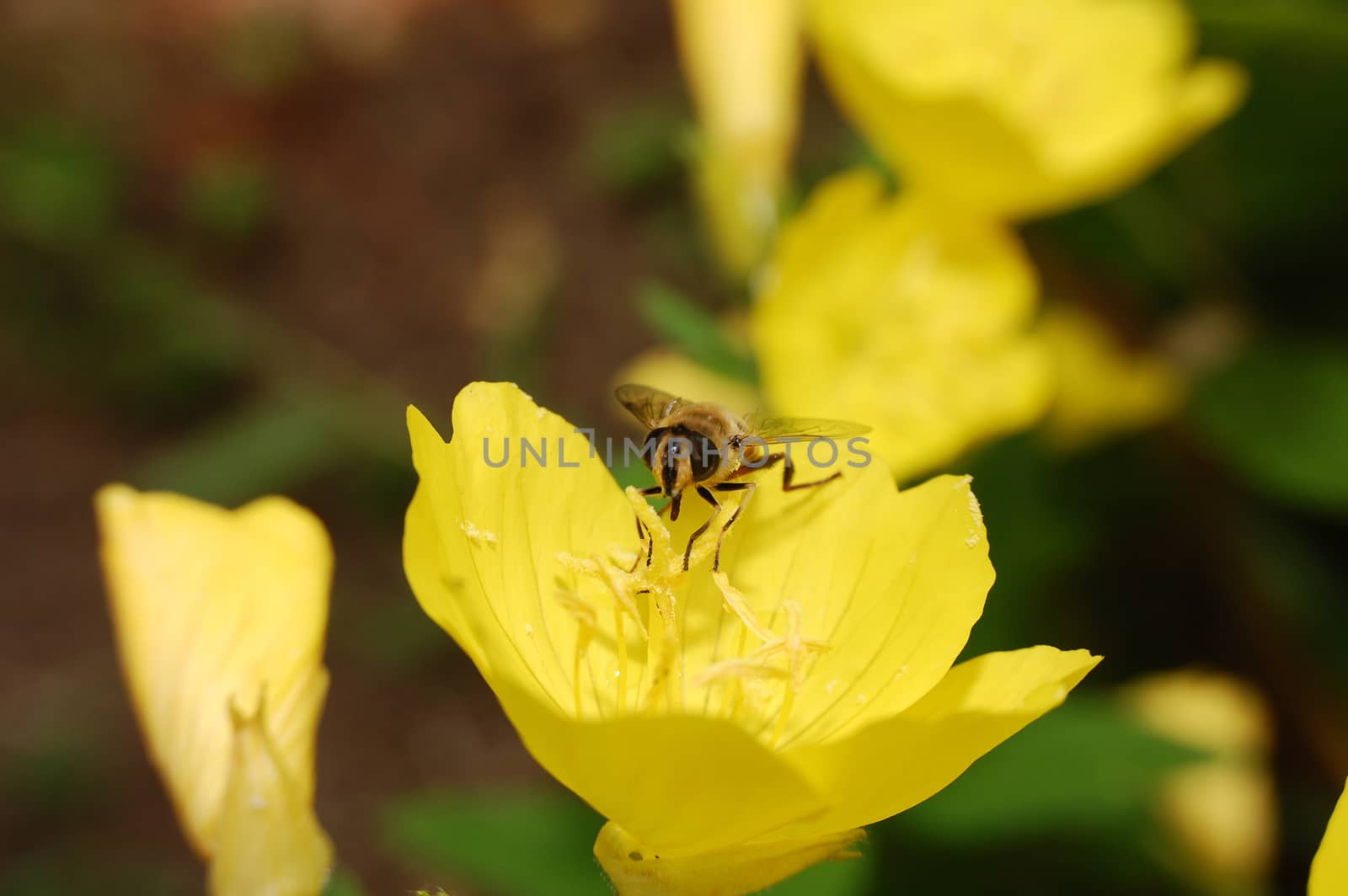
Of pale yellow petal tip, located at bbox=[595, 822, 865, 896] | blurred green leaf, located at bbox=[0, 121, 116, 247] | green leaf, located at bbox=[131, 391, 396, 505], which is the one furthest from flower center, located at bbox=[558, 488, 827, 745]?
blurred green leaf, located at bbox=[0, 121, 116, 247]

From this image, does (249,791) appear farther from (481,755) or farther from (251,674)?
(481,755)

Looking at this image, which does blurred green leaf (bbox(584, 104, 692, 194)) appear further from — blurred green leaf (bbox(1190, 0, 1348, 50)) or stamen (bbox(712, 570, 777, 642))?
stamen (bbox(712, 570, 777, 642))

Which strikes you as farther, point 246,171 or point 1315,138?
point 246,171

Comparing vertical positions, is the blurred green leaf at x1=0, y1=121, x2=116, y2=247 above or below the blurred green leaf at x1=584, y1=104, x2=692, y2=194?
above

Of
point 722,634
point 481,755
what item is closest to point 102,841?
point 481,755

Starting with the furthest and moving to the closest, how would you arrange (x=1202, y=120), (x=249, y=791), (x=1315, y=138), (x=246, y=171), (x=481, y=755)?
(x=246, y=171) < (x=481, y=755) < (x=1315, y=138) < (x=1202, y=120) < (x=249, y=791)

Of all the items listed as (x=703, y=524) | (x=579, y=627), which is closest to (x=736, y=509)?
(x=703, y=524)

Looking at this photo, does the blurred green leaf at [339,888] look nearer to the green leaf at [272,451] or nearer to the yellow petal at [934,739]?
the yellow petal at [934,739]
